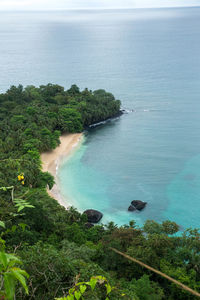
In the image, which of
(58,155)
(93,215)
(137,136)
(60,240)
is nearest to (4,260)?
(60,240)

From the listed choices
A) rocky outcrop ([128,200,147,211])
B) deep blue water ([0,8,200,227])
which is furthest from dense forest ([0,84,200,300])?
rocky outcrop ([128,200,147,211])

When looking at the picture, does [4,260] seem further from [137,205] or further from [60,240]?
[137,205]

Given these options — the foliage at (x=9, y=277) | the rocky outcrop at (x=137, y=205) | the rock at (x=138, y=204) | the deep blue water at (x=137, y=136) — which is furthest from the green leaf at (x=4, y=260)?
the rock at (x=138, y=204)

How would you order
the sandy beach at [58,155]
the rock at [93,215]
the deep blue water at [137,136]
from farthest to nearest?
the sandy beach at [58,155] < the deep blue water at [137,136] < the rock at [93,215]

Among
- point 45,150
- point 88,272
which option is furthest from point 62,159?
point 88,272

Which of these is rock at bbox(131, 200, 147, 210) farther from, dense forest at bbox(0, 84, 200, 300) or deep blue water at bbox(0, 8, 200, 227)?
dense forest at bbox(0, 84, 200, 300)

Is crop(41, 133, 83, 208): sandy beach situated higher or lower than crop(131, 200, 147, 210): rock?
higher

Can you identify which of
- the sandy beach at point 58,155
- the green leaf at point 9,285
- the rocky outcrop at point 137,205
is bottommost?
the rocky outcrop at point 137,205

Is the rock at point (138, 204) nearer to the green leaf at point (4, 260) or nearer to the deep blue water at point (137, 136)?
the deep blue water at point (137, 136)
